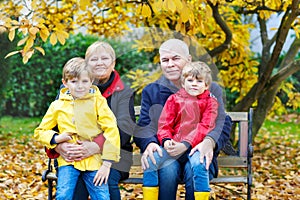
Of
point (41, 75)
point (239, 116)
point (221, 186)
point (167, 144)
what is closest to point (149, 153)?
point (167, 144)

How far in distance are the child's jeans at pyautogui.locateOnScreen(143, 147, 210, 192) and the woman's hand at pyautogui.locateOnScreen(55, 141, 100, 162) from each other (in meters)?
0.36

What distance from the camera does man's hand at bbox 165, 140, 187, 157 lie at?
11.0 feet

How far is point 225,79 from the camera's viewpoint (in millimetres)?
6344

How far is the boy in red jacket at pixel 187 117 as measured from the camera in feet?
11.0

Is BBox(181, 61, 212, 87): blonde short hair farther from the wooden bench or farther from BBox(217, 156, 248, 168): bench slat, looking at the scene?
BBox(217, 156, 248, 168): bench slat

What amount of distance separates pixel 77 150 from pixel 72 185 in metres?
0.22

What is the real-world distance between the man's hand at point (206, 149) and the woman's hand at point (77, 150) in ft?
2.03

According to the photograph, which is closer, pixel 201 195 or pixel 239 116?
pixel 201 195

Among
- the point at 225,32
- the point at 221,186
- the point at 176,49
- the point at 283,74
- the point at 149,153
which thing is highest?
the point at 225,32

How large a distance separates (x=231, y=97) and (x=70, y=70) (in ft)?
22.2

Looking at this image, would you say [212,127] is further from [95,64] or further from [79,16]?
[79,16]

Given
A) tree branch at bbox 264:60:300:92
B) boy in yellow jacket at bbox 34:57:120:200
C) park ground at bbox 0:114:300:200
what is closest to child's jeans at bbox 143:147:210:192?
boy in yellow jacket at bbox 34:57:120:200

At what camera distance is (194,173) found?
127 inches

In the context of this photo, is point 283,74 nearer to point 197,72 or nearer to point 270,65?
point 270,65
